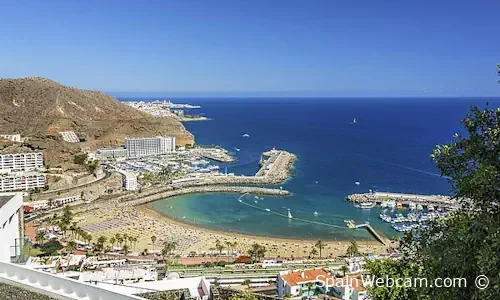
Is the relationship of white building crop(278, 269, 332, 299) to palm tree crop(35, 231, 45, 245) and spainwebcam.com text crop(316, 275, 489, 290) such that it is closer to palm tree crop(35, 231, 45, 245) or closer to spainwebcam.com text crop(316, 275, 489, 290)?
spainwebcam.com text crop(316, 275, 489, 290)

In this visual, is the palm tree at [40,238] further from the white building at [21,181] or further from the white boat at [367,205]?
the white boat at [367,205]

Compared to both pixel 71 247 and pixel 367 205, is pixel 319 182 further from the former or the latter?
pixel 71 247

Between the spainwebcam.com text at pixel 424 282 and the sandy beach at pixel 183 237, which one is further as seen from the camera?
the sandy beach at pixel 183 237

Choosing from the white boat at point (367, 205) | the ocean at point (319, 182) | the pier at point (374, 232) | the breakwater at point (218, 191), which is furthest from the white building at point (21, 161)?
the pier at point (374, 232)

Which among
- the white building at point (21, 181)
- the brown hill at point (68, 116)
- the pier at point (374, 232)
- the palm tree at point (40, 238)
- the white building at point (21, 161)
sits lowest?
the pier at point (374, 232)

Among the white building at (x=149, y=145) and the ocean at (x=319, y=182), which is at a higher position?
the white building at (x=149, y=145)
